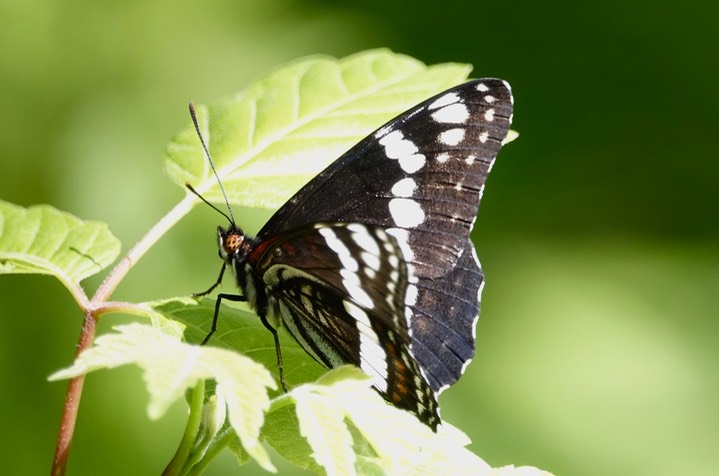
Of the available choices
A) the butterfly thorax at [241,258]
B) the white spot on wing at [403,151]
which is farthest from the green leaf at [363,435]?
the white spot on wing at [403,151]

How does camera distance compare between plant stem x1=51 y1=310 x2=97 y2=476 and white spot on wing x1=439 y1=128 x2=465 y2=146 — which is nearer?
plant stem x1=51 y1=310 x2=97 y2=476

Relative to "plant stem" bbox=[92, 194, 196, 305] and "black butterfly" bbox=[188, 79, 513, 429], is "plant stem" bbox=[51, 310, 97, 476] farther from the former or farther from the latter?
"black butterfly" bbox=[188, 79, 513, 429]

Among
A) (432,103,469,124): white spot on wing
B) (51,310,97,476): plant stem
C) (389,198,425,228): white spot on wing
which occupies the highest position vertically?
(432,103,469,124): white spot on wing

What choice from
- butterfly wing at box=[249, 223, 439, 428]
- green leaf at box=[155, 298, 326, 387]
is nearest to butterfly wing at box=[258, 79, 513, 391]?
butterfly wing at box=[249, 223, 439, 428]

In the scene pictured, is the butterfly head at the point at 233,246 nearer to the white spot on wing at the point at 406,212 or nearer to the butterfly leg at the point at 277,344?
the butterfly leg at the point at 277,344

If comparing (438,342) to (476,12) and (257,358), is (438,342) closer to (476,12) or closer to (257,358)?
(257,358)

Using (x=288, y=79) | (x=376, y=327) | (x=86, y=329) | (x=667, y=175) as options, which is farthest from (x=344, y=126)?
(x=667, y=175)

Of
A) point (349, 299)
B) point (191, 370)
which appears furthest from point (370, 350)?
point (191, 370)
